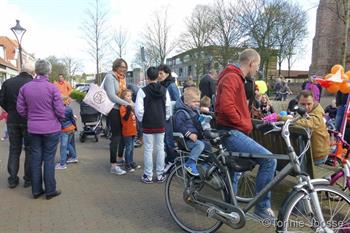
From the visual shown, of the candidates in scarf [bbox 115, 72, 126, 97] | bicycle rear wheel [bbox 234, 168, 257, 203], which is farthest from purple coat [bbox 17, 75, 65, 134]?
bicycle rear wheel [bbox 234, 168, 257, 203]

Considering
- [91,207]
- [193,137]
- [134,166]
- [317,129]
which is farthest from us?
[134,166]

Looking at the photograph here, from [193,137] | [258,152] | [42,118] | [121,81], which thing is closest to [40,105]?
[42,118]

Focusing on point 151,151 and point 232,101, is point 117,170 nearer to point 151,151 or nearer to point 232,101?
point 151,151

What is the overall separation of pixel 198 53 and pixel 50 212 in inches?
1467

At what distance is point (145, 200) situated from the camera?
5.16 metres

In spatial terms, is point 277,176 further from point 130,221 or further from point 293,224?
point 130,221

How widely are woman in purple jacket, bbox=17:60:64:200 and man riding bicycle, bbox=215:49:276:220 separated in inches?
99.5

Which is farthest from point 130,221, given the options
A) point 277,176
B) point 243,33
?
Result: point 243,33

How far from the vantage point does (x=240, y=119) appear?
3793 mm

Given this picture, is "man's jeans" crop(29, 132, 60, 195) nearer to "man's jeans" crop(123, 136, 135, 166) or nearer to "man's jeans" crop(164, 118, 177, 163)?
"man's jeans" crop(123, 136, 135, 166)

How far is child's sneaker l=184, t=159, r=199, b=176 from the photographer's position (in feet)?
12.9

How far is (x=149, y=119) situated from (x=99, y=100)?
1.35 metres

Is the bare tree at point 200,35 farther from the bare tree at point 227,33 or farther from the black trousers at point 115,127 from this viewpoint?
the black trousers at point 115,127

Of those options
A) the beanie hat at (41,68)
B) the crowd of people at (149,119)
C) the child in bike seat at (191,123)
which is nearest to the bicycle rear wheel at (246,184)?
the crowd of people at (149,119)
